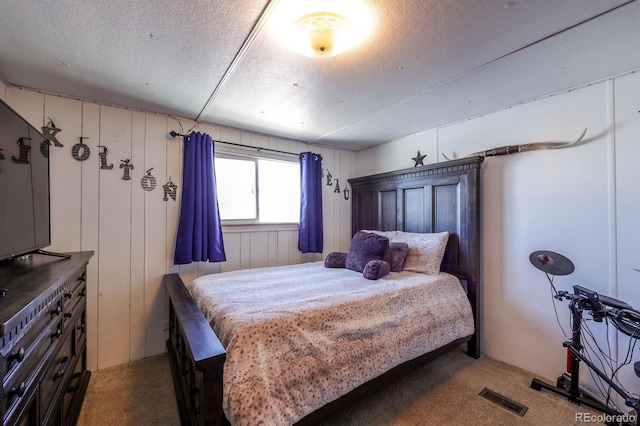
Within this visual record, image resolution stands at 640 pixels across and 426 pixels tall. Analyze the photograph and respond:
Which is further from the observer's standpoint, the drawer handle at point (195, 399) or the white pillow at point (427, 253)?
the white pillow at point (427, 253)

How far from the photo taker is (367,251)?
8.89ft

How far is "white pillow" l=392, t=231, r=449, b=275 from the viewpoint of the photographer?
2578 mm

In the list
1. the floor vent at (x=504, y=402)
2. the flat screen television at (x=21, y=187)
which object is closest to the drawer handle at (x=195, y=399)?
the flat screen television at (x=21, y=187)

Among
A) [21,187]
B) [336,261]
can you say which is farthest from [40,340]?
[336,261]

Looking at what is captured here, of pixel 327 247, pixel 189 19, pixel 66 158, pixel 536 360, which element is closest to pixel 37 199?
pixel 66 158

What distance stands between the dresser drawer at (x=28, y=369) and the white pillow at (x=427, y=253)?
255 centimetres

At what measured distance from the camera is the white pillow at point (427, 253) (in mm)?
2578

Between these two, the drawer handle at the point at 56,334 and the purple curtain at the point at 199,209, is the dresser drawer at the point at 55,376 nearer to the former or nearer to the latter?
the drawer handle at the point at 56,334

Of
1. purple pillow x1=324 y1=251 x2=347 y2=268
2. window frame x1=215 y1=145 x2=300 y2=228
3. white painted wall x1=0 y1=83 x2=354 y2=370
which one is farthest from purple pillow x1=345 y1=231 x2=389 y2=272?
white painted wall x1=0 y1=83 x2=354 y2=370

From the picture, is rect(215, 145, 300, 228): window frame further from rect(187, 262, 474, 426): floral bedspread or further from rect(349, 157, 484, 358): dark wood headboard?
rect(349, 157, 484, 358): dark wood headboard

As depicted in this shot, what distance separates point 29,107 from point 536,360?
15.2ft

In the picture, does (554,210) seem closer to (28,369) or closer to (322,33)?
(322,33)

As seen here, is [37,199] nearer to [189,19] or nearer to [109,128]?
[109,128]

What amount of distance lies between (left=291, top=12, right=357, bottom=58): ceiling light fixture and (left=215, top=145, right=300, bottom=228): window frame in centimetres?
177
